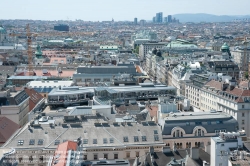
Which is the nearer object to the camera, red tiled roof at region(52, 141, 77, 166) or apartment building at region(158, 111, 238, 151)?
red tiled roof at region(52, 141, 77, 166)

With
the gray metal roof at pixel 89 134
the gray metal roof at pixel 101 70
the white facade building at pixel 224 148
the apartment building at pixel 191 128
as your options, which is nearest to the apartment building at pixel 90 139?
the gray metal roof at pixel 89 134

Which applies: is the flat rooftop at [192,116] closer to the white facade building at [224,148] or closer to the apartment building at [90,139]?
the apartment building at [90,139]

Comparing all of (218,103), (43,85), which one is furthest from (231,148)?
(43,85)

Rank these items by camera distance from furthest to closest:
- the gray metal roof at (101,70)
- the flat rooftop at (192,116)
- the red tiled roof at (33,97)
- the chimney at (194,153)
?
1. the gray metal roof at (101,70)
2. the red tiled roof at (33,97)
3. the flat rooftop at (192,116)
4. the chimney at (194,153)

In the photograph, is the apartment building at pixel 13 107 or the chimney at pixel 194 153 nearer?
the chimney at pixel 194 153

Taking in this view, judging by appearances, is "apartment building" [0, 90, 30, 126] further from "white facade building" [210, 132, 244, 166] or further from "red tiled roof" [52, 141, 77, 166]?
"white facade building" [210, 132, 244, 166]

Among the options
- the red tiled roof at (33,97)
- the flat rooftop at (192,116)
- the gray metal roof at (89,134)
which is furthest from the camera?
the red tiled roof at (33,97)

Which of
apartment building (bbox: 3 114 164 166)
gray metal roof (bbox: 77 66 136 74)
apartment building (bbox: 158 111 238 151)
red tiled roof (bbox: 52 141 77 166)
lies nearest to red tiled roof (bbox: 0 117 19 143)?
apartment building (bbox: 3 114 164 166)

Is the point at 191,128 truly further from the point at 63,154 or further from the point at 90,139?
the point at 63,154

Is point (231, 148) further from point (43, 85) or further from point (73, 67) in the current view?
point (73, 67)
